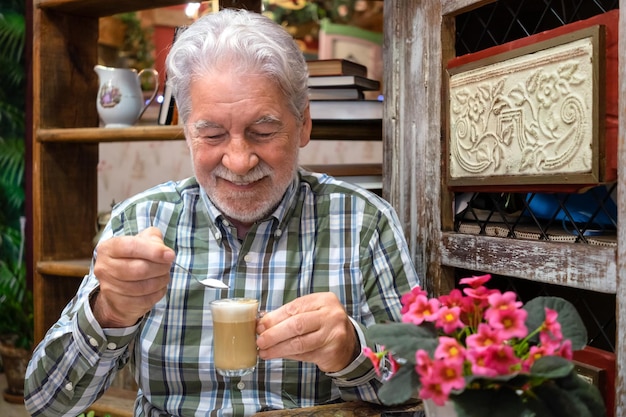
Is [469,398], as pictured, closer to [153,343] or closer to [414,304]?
[414,304]

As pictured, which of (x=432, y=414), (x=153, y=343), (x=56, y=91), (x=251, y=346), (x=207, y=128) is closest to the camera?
(x=432, y=414)

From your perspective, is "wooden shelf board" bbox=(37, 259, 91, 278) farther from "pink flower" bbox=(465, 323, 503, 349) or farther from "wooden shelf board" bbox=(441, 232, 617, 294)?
"pink flower" bbox=(465, 323, 503, 349)

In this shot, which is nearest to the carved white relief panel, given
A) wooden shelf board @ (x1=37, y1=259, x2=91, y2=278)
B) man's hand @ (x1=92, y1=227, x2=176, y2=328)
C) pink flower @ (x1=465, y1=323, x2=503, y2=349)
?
pink flower @ (x1=465, y1=323, x2=503, y2=349)

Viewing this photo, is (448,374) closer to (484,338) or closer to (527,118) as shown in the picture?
(484,338)

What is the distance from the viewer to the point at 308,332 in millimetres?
1303

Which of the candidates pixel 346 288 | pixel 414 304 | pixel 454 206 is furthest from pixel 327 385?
pixel 414 304

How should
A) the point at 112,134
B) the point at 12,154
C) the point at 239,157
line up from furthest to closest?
the point at 12,154 < the point at 112,134 < the point at 239,157

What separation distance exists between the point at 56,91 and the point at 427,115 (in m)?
1.44

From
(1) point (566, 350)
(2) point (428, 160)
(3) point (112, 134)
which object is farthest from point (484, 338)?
(3) point (112, 134)

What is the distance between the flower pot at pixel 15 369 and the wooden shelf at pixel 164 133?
1214 millimetres

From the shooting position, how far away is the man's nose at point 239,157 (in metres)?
1.52

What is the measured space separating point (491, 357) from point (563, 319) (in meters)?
0.17

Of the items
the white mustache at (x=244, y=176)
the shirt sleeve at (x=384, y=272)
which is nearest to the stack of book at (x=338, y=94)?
the shirt sleeve at (x=384, y=272)

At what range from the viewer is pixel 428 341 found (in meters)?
0.84
